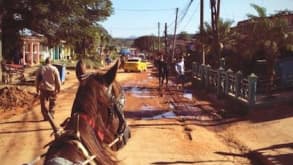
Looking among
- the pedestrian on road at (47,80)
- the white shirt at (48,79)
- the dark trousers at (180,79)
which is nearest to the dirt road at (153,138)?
the pedestrian on road at (47,80)

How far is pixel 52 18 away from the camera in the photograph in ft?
105

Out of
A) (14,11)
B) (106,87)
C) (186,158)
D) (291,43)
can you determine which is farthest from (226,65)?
(106,87)

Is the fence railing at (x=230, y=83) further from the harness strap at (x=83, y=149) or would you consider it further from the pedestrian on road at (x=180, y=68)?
the harness strap at (x=83, y=149)

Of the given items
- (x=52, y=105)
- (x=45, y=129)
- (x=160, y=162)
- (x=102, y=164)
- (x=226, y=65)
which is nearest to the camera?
(x=102, y=164)

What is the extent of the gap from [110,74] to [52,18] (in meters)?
29.2

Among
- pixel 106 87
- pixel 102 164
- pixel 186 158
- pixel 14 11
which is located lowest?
pixel 186 158

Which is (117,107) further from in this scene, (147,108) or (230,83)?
(230,83)

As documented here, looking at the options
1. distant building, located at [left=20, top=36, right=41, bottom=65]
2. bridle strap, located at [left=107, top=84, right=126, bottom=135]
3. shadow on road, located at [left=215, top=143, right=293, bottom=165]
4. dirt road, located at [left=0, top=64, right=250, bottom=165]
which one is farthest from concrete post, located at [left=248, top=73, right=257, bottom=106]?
distant building, located at [left=20, top=36, right=41, bottom=65]

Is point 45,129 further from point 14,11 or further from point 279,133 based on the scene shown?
point 14,11

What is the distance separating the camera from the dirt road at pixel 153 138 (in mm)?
10173

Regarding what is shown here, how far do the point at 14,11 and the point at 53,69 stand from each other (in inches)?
759

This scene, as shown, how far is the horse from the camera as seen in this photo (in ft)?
10.4

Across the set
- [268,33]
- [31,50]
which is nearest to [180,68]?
[268,33]

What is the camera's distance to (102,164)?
10.8 ft
